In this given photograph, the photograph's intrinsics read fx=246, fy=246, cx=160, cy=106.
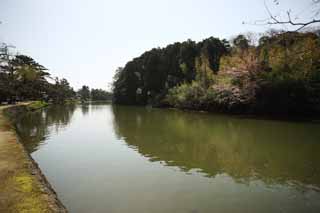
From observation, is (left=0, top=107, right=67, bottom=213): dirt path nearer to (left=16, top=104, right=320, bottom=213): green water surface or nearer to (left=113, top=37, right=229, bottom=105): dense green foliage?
(left=16, top=104, right=320, bottom=213): green water surface

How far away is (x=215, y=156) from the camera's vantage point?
8953 mm

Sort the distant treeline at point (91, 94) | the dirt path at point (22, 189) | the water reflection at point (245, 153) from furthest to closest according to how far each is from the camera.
A: the distant treeline at point (91, 94) → the water reflection at point (245, 153) → the dirt path at point (22, 189)

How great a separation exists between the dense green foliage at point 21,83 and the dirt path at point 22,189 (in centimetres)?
2442

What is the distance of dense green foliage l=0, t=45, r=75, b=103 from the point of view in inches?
1150

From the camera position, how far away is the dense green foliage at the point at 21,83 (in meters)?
29.2

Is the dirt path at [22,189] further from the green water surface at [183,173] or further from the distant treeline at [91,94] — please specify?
the distant treeline at [91,94]

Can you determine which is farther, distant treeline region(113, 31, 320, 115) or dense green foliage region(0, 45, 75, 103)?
dense green foliage region(0, 45, 75, 103)

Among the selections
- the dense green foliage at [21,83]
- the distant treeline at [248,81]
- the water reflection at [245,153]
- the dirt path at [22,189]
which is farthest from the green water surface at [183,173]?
the dense green foliage at [21,83]

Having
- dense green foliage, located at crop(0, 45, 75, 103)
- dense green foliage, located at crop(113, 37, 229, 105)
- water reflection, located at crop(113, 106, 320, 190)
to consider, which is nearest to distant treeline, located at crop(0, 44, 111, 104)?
dense green foliage, located at crop(0, 45, 75, 103)

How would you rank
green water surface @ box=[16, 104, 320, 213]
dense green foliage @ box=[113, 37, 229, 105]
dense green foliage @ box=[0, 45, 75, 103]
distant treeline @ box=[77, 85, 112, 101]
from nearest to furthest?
green water surface @ box=[16, 104, 320, 213] → dense green foliage @ box=[0, 45, 75, 103] → dense green foliage @ box=[113, 37, 229, 105] → distant treeline @ box=[77, 85, 112, 101]

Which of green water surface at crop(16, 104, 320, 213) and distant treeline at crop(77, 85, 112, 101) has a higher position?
distant treeline at crop(77, 85, 112, 101)

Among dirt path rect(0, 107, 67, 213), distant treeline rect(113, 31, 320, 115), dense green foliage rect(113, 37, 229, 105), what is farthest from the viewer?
dense green foliage rect(113, 37, 229, 105)

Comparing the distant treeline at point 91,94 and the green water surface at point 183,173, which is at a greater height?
the distant treeline at point 91,94

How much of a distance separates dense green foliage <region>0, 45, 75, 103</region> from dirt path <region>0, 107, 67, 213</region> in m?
24.4
